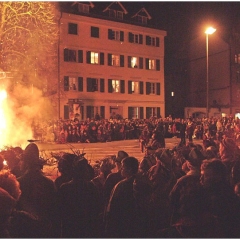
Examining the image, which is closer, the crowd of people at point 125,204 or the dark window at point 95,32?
the crowd of people at point 125,204

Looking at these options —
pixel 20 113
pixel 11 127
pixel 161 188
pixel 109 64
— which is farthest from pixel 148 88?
pixel 161 188

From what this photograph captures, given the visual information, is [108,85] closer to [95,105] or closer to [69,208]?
[95,105]

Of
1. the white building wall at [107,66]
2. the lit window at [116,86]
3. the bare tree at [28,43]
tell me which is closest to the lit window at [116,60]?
the white building wall at [107,66]

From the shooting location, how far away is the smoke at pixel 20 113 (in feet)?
64.0

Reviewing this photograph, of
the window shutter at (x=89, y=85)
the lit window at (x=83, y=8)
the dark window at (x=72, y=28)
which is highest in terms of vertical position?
the lit window at (x=83, y=8)

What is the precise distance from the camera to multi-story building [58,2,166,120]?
37969 mm

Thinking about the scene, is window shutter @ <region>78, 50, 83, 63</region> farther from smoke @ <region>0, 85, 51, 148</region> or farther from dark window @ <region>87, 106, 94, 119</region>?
smoke @ <region>0, 85, 51, 148</region>

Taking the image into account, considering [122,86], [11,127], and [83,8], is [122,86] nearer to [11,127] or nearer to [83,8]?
[83,8]

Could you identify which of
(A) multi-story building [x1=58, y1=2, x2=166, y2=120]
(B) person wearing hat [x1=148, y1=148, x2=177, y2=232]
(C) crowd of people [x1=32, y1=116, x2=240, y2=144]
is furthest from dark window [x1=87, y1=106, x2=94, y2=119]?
(B) person wearing hat [x1=148, y1=148, x2=177, y2=232]

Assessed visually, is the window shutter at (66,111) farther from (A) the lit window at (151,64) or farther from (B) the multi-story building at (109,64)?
(A) the lit window at (151,64)

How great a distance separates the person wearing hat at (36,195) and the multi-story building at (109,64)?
1180 inches

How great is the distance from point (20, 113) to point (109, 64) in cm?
1656

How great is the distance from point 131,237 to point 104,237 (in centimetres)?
30

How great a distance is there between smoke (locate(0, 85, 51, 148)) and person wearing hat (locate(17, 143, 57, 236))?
12.2 m
